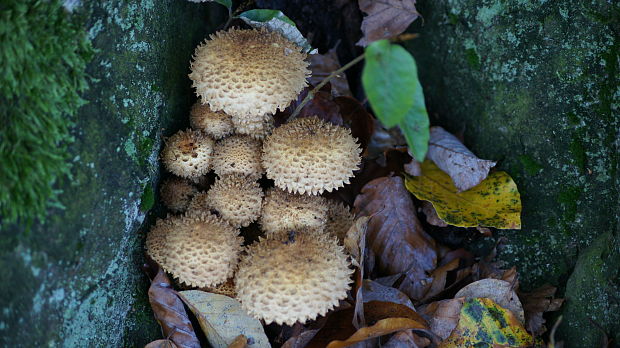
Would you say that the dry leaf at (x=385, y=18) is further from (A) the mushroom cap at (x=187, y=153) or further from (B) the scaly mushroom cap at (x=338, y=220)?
(A) the mushroom cap at (x=187, y=153)

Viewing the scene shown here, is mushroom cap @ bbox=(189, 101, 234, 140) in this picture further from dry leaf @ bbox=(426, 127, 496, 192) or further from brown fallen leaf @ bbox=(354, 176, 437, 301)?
dry leaf @ bbox=(426, 127, 496, 192)

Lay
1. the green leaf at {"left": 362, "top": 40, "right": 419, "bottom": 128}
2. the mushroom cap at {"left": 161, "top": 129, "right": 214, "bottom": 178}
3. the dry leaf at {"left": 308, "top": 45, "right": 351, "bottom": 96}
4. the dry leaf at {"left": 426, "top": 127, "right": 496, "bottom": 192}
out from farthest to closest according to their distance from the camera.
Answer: the dry leaf at {"left": 308, "top": 45, "right": 351, "bottom": 96} < the dry leaf at {"left": 426, "top": 127, "right": 496, "bottom": 192} < the mushroom cap at {"left": 161, "top": 129, "right": 214, "bottom": 178} < the green leaf at {"left": 362, "top": 40, "right": 419, "bottom": 128}

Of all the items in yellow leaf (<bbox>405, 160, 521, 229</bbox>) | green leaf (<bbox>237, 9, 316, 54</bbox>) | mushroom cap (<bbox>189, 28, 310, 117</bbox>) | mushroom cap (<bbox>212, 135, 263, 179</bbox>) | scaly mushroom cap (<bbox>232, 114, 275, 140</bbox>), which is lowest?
yellow leaf (<bbox>405, 160, 521, 229</bbox>)

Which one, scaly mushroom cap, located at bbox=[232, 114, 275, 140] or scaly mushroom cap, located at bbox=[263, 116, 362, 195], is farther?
scaly mushroom cap, located at bbox=[232, 114, 275, 140]

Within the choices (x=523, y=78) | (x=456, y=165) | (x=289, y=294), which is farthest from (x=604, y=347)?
(x=289, y=294)

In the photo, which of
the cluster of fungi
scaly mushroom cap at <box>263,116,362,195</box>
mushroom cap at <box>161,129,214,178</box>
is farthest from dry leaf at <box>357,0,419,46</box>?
mushroom cap at <box>161,129,214,178</box>

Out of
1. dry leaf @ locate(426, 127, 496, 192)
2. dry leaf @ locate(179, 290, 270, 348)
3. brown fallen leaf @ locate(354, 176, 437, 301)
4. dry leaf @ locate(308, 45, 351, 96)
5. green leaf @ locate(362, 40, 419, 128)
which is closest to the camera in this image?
green leaf @ locate(362, 40, 419, 128)

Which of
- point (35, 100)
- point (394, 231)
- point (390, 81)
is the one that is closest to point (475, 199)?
point (394, 231)
